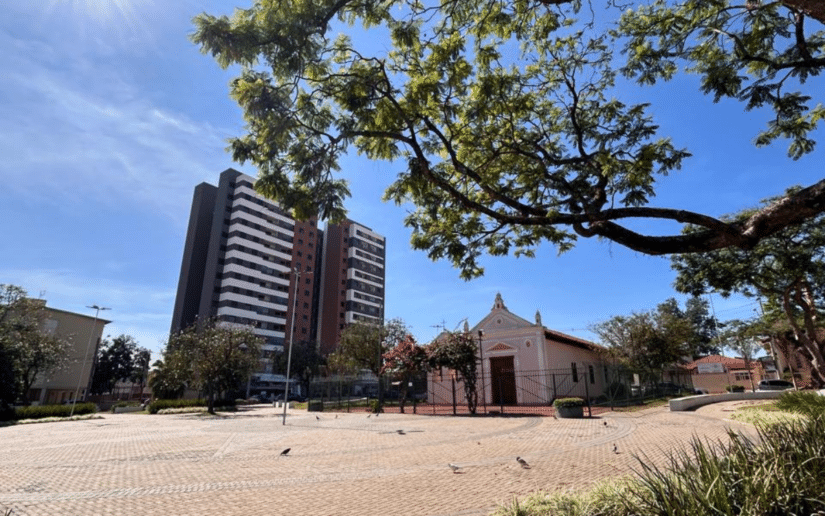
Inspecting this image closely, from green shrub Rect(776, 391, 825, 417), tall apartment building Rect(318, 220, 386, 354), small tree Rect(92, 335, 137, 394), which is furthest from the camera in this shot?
tall apartment building Rect(318, 220, 386, 354)

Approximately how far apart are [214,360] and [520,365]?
22.0m

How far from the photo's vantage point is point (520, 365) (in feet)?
99.3

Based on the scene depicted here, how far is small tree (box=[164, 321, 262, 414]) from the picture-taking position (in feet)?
102

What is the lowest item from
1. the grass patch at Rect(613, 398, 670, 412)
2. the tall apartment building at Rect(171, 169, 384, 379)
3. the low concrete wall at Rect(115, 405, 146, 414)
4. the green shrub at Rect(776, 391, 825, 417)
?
the low concrete wall at Rect(115, 405, 146, 414)

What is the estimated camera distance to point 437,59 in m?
7.79

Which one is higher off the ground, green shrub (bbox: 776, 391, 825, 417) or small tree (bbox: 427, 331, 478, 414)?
small tree (bbox: 427, 331, 478, 414)

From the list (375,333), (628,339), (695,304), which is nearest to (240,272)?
(375,333)

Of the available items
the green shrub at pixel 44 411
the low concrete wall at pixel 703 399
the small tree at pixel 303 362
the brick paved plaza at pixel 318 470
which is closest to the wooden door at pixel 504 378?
the low concrete wall at pixel 703 399

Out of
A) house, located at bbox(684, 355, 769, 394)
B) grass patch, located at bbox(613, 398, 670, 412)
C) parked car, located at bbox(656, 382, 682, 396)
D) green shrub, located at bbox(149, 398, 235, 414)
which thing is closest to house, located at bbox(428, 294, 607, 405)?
grass patch, located at bbox(613, 398, 670, 412)

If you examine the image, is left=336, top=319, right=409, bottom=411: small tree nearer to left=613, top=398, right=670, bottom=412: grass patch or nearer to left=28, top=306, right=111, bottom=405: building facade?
left=613, top=398, right=670, bottom=412: grass patch

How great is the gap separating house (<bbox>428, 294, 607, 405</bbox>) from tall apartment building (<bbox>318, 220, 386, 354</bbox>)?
5690cm

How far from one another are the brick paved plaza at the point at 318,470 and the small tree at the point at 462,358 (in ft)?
31.8

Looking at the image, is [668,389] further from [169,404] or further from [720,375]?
[169,404]

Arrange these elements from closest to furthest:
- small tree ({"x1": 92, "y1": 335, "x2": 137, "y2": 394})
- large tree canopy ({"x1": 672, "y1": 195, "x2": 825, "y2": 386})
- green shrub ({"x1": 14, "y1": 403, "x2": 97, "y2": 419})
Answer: large tree canopy ({"x1": 672, "y1": 195, "x2": 825, "y2": 386}) → green shrub ({"x1": 14, "y1": 403, "x2": 97, "y2": 419}) → small tree ({"x1": 92, "y1": 335, "x2": 137, "y2": 394})
